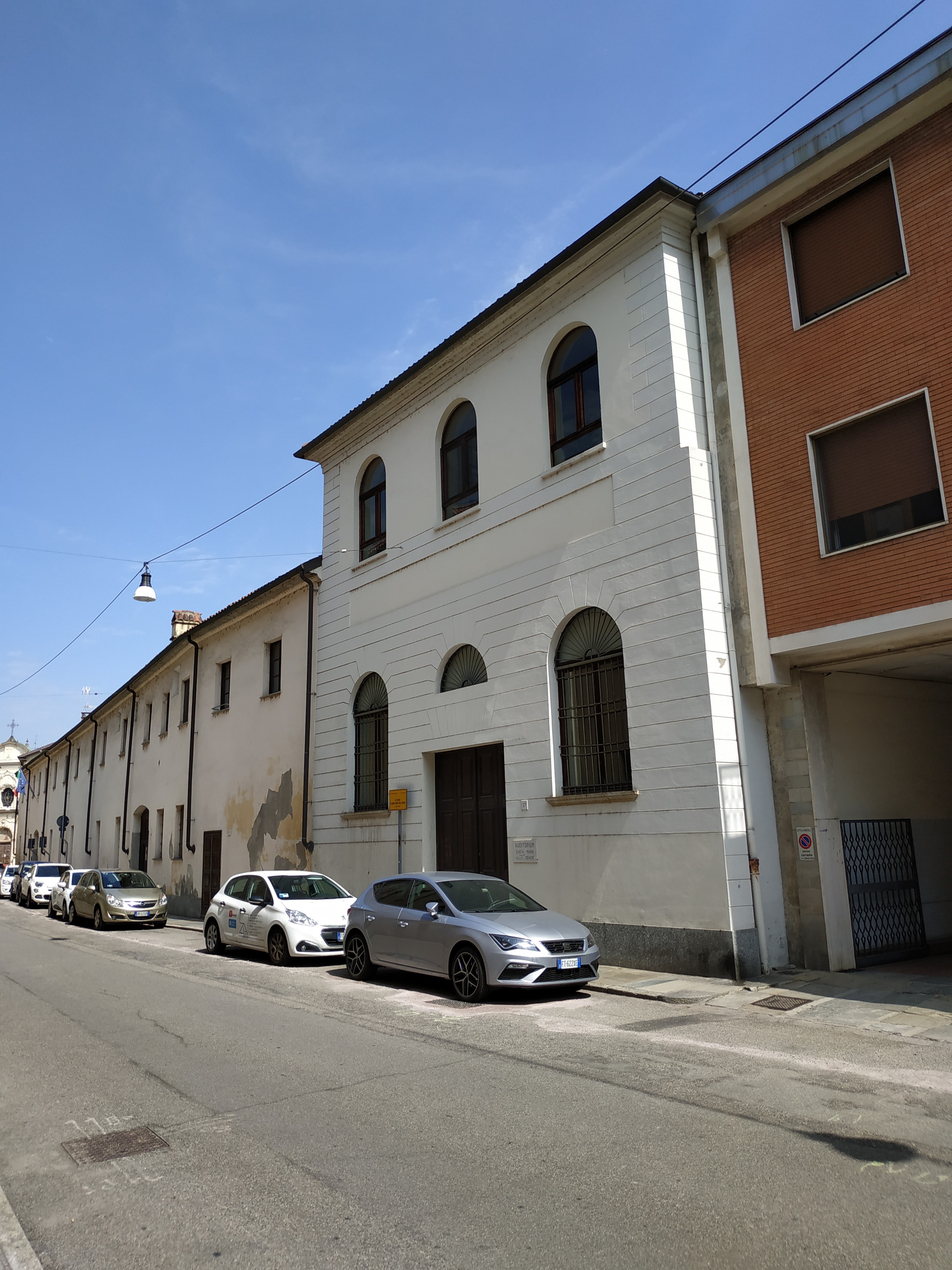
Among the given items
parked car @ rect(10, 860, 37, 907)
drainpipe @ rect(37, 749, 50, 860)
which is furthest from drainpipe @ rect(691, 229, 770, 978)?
drainpipe @ rect(37, 749, 50, 860)

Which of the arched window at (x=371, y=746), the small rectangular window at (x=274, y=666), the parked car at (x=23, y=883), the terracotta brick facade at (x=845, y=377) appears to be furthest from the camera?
the parked car at (x=23, y=883)

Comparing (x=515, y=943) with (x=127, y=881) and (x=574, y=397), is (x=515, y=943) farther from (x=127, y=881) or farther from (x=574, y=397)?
(x=127, y=881)

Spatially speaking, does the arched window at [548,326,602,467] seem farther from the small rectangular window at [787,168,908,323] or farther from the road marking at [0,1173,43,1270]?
the road marking at [0,1173,43,1270]

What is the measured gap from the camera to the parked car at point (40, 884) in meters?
34.5

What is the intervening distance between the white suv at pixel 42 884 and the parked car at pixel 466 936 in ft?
84.1

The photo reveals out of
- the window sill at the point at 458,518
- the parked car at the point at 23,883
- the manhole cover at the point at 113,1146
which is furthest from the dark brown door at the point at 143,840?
the manhole cover at the point at 113,1146

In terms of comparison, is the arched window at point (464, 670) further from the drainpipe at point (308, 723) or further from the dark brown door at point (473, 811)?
the drainpipe at point (308, 723)

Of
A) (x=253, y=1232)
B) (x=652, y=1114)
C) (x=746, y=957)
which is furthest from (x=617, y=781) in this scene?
(x=253, y=1232)

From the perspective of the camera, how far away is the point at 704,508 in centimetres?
1238

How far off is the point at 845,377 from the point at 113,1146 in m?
10.6

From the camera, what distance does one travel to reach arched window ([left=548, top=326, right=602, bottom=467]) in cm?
1432

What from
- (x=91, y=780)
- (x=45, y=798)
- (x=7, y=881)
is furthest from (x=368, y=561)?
(x=45, y=798)

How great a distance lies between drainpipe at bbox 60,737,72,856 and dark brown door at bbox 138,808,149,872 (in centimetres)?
1458

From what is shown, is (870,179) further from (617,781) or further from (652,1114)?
(652,1114)
